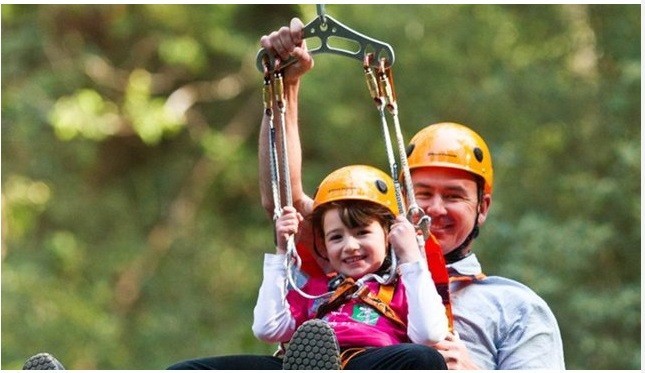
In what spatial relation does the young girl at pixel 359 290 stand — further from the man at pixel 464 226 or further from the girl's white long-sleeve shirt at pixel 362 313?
the man at pixel 464 226

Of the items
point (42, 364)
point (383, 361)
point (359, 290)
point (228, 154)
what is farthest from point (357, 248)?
point (228, 154)

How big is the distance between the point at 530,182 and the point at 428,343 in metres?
8.07

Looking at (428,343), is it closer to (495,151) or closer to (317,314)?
(317,314)

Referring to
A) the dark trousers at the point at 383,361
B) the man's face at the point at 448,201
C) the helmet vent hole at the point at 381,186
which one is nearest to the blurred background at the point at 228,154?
the man's face at the point at 448,201

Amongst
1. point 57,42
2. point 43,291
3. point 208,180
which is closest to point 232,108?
point 208,180

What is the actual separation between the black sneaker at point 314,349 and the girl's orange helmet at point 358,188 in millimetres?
642

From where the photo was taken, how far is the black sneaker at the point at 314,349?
4492 millimetres

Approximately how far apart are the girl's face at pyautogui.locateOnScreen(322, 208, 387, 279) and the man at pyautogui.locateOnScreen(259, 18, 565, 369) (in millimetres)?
275

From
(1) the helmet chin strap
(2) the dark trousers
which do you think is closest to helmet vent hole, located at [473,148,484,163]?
(1) the helmet chin strap

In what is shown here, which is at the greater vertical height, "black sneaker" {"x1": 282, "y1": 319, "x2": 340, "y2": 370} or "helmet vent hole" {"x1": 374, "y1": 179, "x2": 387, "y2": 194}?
"helmet vent hole" {"x1": 374, "y1": 179, "x2": 387, "y2": 194}

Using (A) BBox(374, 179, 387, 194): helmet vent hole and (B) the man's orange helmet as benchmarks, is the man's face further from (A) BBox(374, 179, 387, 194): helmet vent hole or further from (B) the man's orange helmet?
(A) BBox(374, 179, 387, 194): helmet vent hole

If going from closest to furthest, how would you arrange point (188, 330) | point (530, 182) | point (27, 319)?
point (530, 182) → point (27, 319) → point (188, 330)

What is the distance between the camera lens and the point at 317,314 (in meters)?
5.02

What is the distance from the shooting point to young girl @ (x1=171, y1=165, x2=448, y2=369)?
15.6 ft
